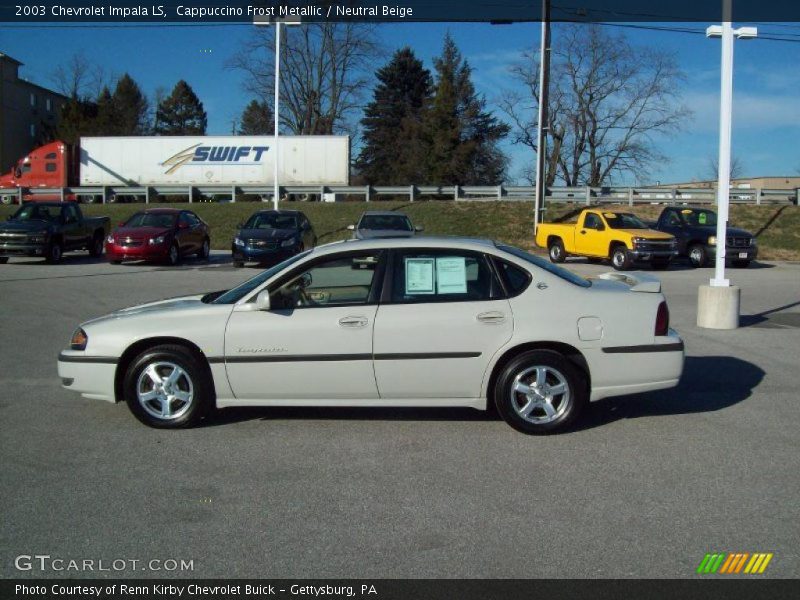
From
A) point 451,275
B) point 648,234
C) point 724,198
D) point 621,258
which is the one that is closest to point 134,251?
point 621,258

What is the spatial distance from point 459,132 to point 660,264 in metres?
41.9

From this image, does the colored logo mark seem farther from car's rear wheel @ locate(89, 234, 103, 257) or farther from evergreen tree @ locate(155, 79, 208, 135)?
evergreen tree @ locate(155, 79, 208, 135)

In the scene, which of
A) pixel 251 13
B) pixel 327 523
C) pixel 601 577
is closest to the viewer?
pixel 601 577

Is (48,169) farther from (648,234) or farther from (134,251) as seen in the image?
(648,234)

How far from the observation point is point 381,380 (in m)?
6.08

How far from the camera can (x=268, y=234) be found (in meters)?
21.2

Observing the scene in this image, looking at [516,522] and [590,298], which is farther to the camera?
[590,298]

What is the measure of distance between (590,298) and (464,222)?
28.5 metres

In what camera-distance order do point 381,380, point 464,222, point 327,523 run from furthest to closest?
point 464,222 → point 381,380 → point 327,523

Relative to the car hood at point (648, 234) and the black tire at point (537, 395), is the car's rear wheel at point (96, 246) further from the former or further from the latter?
the black tire at point (537, 395)

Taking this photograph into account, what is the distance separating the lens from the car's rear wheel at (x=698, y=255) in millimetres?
24016

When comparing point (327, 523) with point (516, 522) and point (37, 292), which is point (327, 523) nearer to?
point (516, 522)

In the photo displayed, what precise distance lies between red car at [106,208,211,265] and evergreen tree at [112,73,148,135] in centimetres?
5564

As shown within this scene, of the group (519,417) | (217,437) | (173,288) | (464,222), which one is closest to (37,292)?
(173,288)
